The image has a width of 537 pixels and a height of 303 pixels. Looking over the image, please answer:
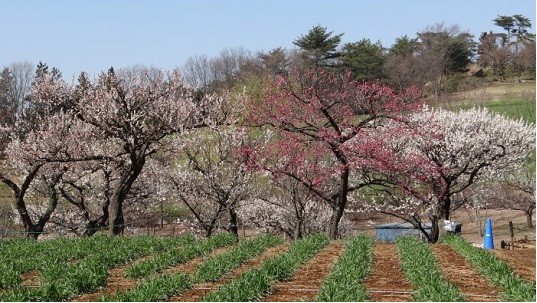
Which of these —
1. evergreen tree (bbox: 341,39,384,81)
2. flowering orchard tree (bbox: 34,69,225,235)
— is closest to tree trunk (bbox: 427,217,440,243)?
flowering orchard tree (bbox: 34,69,225,235)

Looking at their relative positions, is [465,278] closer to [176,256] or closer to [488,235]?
[176,256]

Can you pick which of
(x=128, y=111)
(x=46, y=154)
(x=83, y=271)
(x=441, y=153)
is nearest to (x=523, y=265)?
(x=83, y=271)

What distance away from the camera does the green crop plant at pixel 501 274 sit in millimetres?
8664

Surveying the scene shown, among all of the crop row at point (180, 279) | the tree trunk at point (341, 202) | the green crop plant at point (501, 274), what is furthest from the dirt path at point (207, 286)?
the tree trunk at point (341, 202)

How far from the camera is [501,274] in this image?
33.4 feet

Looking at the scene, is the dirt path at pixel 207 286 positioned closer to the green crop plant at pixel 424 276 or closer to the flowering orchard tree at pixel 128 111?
the green crop plant at pixel 424 276

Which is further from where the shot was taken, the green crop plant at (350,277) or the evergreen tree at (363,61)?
the evergreen tree at (363,61)

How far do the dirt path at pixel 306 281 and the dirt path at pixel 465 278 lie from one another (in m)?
2.14

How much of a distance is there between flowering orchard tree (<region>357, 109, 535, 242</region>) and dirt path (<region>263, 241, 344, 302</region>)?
34.2ft

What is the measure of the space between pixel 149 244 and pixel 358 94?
10.9m

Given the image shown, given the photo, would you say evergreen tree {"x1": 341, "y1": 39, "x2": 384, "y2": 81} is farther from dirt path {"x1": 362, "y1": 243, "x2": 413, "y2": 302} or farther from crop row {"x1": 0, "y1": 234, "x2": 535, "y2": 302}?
dirt path {"x1": 362, "y1": 243, "x2": 413, "y2": 302}

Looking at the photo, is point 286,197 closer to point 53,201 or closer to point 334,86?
point 334,86

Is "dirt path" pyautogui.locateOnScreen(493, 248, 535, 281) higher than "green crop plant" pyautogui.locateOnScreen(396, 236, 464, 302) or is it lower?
lower

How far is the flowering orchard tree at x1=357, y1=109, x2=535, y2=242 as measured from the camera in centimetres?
2486
